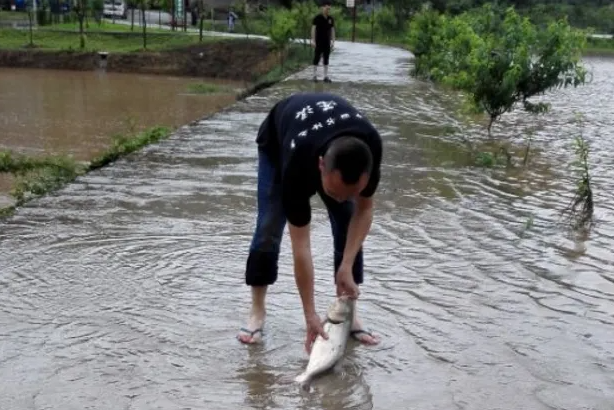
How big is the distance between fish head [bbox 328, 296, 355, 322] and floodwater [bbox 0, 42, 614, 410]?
9.5 inches

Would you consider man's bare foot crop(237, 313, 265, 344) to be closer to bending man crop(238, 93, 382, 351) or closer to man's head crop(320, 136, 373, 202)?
bending man crop(238, 93, 382, 351)

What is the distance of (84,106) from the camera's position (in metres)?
20.5

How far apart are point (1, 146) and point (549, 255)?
1046 centimetres

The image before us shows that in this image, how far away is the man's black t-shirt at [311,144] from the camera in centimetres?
346

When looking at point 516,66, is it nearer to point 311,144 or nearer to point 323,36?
point 311,144

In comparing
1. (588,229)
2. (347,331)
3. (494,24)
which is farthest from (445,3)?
(347,331)

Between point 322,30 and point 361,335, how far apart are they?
13.6m

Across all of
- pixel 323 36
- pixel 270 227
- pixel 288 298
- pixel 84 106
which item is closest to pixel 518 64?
pixel 288 298

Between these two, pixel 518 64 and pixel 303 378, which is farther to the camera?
pixel 518 64

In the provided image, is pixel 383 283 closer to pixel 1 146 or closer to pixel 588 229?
pixel 588 229

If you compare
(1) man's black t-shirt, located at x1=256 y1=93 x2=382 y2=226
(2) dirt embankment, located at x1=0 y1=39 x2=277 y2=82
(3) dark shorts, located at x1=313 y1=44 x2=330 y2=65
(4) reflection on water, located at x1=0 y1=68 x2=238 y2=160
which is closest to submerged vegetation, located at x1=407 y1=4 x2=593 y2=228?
(4) reflection on water, located at x1=0 y1=68 x2=238 y2=160

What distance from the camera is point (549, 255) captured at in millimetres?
5688

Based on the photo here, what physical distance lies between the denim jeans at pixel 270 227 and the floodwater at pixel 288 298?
1.09 ft

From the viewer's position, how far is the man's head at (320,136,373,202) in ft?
10.6
